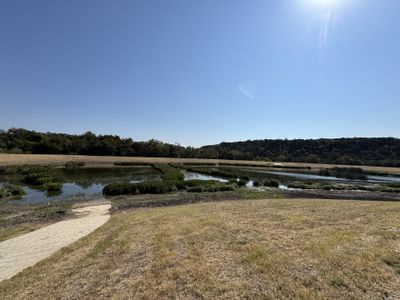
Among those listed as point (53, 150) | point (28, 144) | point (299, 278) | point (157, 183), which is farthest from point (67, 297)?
A: point (28, 144)

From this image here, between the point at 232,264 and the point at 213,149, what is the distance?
123438mm

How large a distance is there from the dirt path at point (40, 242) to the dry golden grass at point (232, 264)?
0.86 m

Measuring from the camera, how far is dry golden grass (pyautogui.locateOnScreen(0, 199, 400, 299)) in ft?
17.5

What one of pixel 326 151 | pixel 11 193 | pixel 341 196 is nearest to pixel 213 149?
pixel 326 151

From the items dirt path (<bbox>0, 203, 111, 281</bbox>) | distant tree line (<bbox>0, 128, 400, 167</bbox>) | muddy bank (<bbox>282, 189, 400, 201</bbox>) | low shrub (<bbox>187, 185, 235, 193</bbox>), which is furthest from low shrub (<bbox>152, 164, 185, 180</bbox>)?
distant tree line (<bbox>0, 128, 400, 167</bbox>)

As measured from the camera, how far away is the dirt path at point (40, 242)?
8.69 m

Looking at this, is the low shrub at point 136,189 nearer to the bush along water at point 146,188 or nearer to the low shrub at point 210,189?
the bush along water at point 146,188

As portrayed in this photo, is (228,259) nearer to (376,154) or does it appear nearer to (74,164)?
(74,164)

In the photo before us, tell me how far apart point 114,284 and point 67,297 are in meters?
0.96

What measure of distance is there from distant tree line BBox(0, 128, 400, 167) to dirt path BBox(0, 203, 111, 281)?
75.3 metres

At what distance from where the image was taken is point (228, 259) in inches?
267

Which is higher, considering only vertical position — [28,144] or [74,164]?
[28,144]

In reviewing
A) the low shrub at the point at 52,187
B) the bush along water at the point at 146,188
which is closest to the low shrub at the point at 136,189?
the bush along water at the point at 146,188

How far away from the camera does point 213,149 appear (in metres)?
130
